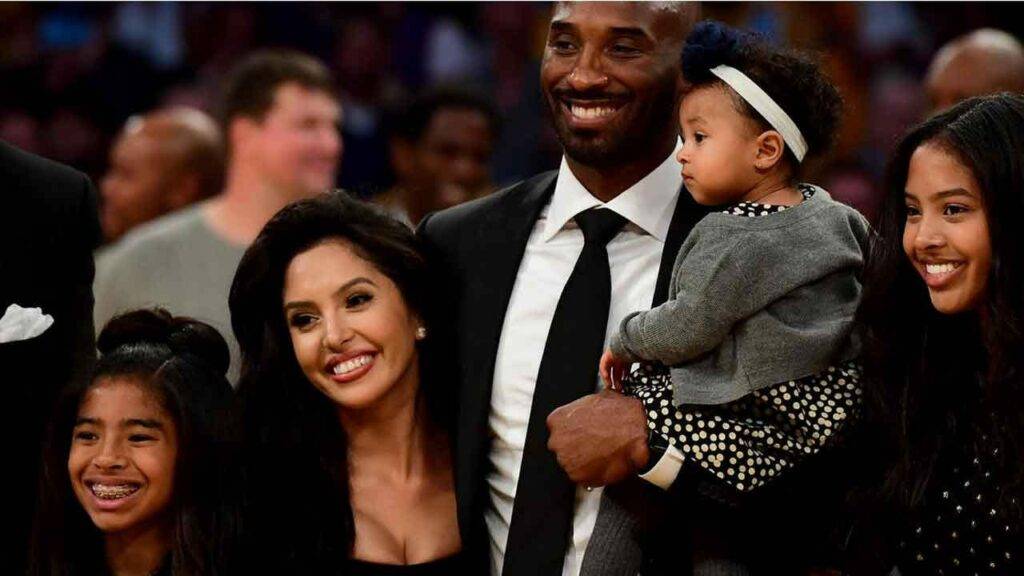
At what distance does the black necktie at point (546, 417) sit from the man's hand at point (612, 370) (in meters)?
0.10

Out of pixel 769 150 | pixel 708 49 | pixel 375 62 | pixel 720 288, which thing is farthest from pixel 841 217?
pixel 375 62

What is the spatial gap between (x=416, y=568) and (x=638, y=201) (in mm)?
844

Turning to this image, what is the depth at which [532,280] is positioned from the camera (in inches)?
141

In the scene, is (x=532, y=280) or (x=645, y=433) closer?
(x=645, y=433)

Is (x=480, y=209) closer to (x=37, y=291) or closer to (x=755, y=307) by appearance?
(x=755, y=307)

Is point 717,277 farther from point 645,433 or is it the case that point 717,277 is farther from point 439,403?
point 439,403

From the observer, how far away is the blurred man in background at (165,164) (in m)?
6.23

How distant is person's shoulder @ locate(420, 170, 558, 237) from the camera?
3668 millimetres

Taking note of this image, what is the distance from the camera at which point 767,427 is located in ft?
10.3

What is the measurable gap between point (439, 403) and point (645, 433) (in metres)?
0.61

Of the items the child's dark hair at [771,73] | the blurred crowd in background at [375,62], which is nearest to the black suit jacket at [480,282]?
the child's dark hair at [771,73]

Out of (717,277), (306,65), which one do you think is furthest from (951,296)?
(306,65)

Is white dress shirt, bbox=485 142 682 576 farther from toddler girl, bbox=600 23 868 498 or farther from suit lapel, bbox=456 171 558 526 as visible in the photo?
toddler girl, bbox=600 23 868 498

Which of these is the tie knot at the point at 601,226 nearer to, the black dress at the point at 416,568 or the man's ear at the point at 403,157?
the black dress at the point at 416,568
